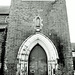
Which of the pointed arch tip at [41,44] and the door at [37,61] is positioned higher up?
the pointed arch tip at [41,44]

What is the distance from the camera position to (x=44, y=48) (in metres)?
7.66

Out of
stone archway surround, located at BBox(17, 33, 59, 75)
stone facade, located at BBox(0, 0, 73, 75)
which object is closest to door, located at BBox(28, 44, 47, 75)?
stone archway surround, located at BBox(17, 33, 59, 75)

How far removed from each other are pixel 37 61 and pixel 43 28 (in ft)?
7.80

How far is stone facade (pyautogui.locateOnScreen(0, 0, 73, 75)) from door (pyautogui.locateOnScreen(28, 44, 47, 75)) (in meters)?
0.96

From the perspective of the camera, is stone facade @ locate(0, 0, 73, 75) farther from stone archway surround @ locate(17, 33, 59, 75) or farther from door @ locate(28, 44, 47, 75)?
door @ locate(28, 44, 47, 75)

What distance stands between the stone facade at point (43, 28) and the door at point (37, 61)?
3.17 ft

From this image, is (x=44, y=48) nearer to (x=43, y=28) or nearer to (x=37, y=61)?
(x=37, y=61)

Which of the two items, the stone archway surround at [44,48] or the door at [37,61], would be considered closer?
the stone archway surround at [44,48]

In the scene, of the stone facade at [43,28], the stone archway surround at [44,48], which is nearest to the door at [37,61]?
the stone archway surround at [44,48]

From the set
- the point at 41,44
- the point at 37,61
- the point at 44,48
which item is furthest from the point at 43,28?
the point at 37,61

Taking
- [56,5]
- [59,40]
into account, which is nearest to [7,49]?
[59,40]

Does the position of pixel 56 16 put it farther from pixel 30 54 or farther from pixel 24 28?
pixel 30 54

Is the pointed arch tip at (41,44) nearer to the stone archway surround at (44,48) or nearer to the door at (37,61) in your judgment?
the stone archway surround at (44,48)

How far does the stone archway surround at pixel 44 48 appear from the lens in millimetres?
7219
